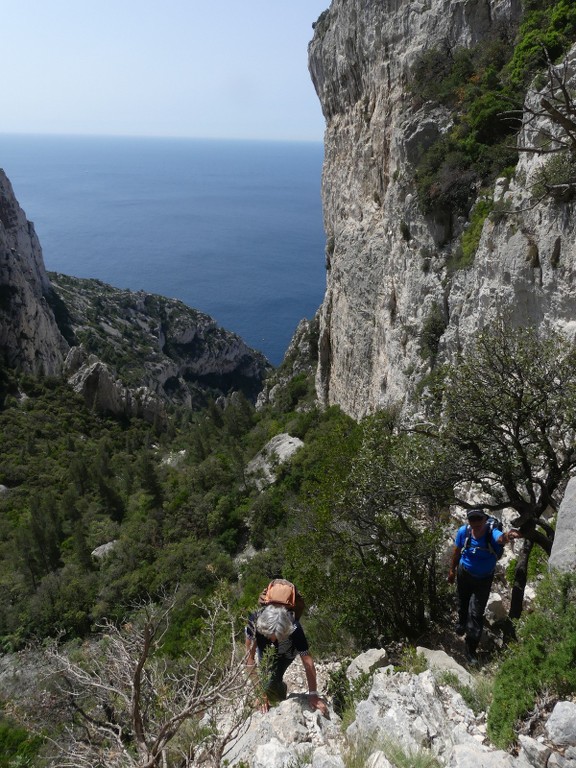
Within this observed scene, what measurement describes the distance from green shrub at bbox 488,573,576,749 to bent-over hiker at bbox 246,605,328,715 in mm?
2293

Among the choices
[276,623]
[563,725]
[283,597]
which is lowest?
[276,623]

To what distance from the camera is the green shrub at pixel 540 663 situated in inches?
165

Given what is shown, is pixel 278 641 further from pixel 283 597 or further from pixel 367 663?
pixel 367 663

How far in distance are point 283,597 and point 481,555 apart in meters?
2.81

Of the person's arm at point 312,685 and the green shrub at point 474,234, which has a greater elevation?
the green shrub at point 474,234

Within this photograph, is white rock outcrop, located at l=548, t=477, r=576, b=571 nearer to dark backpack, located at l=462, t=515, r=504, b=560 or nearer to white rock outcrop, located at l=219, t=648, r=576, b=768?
dark backpack, located at l=462, t=515, r=504, b=560

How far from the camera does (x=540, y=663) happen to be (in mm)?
4457

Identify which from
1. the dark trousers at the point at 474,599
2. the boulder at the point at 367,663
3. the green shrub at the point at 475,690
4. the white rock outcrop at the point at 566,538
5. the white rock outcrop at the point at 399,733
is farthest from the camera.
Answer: the dark trousers at the point at 474,599

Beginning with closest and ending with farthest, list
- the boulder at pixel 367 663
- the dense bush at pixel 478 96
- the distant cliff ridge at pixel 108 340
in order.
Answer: the boulder at pixel 367 663
the dense bush at pixel 478 96
the distant cliff ridge at pixel 108 340

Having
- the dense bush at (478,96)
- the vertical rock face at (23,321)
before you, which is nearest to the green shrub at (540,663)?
the dense bush at (478,96)

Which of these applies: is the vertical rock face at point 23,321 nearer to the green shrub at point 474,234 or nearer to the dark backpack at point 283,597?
the green shrub at point 474,234

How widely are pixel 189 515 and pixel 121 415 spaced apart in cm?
2949

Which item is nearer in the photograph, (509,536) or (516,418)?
(509,536)

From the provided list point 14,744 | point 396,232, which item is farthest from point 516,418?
point 396,232
